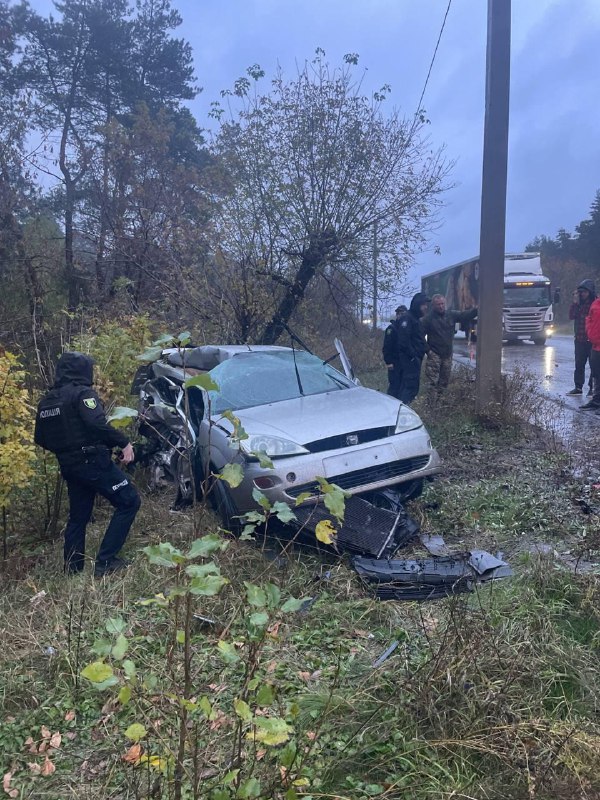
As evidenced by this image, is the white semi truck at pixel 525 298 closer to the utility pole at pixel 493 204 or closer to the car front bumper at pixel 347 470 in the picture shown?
the utility pole at pixel 493 204

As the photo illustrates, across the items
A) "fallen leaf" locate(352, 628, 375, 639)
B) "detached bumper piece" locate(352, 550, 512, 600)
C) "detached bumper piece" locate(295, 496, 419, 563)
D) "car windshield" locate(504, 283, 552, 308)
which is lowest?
"fallen leaf" locate(352, 628, 375, 639)

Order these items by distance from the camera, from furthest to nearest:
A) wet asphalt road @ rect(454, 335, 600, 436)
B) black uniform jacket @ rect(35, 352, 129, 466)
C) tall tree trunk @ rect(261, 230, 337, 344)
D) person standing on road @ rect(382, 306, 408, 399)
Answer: tall tree trunk @ rect(261, 230, 337, 344)
person standing on road @ rect(382, 306, 408, 399)
wet asphalt road @ rect(454, 335, 600, 436)
black uniform jacket @ rect(35, 352, 129, 466)

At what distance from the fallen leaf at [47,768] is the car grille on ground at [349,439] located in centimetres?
253

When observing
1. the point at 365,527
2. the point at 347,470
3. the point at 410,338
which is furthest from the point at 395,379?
the point at 365,527

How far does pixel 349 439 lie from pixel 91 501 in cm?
191

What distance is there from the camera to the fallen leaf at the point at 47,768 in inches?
100

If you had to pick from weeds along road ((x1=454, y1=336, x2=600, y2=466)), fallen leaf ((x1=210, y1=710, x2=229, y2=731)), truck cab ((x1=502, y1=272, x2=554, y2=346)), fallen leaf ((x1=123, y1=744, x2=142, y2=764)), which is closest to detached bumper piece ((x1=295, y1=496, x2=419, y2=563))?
fallen leaf ((x1=210, y1=710, x2=229, y2=731))

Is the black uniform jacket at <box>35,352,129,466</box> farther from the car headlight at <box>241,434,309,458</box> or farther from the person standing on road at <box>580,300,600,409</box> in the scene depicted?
the person standing on road at <box>580,300,600,409</box>

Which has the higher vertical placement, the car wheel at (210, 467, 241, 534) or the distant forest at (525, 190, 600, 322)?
the distant forest at (525, 190, 600, 322)

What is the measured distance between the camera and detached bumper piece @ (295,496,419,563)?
14.1ft

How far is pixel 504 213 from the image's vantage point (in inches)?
316

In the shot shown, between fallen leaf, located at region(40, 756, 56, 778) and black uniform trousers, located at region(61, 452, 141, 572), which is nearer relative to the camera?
fallen leaf, located at region(40, 756, 56, 778)

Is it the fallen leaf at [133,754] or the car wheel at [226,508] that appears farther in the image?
the car wheel at [226,508]

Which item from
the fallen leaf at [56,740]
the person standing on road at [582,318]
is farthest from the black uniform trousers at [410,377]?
the fallen leaf at [56,740]
